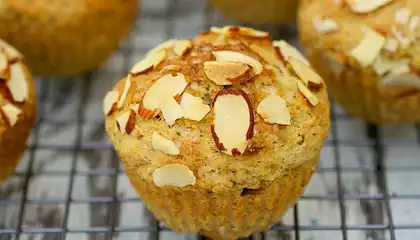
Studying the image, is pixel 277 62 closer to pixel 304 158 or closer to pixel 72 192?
pixel 304 158

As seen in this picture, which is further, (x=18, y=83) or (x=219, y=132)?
(x=18, y=83)

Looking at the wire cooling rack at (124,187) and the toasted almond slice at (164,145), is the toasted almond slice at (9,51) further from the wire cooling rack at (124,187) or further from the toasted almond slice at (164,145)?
the toasted almond slice at (164,145)

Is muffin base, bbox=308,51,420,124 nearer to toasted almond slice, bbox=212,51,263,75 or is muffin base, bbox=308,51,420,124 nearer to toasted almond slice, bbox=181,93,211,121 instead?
toasted almond slice, bbox=212,51,263,75

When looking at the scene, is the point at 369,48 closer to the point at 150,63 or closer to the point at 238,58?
the point at 238,58

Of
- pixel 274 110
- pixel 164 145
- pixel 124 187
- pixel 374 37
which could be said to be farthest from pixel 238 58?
pixel 124 187

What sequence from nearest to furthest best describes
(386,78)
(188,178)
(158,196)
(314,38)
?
(188,178), (158,196), (386,78), (314,38)

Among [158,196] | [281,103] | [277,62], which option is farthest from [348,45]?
[158,196]
